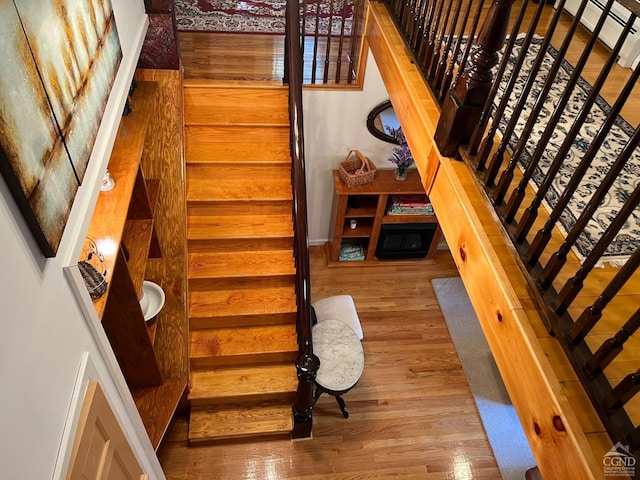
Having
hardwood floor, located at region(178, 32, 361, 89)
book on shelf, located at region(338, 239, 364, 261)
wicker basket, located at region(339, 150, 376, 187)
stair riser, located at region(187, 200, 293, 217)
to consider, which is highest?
hardwood floor, located at region(178, 32, 361, 89)

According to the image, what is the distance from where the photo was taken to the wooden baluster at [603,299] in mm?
1140

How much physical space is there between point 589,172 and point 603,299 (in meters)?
0.91

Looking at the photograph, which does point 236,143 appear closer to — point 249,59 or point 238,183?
point 238,183

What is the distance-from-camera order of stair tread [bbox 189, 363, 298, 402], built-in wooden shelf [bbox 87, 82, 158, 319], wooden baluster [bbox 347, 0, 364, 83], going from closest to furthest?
1. built-in wooden shelf [bbox 87, 82, 158, 319]
2. stair tread [bbox 189, 363, 298, 402]
3. wooden baluster [bbox 347, 0, 364, 83]

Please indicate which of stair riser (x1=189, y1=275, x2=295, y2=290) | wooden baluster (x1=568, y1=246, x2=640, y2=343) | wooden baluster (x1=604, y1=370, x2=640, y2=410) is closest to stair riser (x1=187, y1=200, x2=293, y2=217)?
stair riser (x1=189, y1=275, x2=295, y2=290)

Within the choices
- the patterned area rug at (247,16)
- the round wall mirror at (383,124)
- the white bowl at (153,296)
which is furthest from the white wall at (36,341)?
the patterned area rug at (247,16)

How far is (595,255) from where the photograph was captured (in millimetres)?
1250

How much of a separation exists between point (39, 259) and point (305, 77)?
10.5 ft

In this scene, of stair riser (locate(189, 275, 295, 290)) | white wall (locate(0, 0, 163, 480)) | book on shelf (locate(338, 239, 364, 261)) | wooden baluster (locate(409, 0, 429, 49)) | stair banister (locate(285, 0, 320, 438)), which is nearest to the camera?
white wall (locate(0, 0, 163, 480))

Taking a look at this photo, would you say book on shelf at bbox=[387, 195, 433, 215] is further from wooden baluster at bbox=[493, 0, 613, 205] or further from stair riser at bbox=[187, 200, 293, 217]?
wooden baluster at bbox=[493, 0, 613, 205]

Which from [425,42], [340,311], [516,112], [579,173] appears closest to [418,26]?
[425,42]

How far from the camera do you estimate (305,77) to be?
3.98 meters

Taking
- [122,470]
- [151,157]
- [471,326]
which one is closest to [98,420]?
[122,470]

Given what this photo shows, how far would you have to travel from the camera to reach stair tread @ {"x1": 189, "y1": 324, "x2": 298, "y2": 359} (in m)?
3.27
